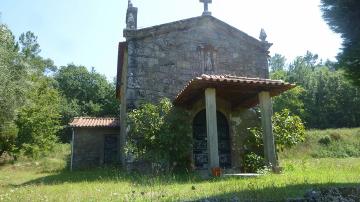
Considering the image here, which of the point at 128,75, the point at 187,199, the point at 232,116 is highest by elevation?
the point at 128,75

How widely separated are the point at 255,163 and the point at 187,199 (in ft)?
20.2

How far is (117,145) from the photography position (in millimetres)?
19703

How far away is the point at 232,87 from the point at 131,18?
511 cm

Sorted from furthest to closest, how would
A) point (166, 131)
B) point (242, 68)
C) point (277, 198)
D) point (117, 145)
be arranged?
point (117, 145) → point (242, 68) → point (166, 131) → point (277, 198)

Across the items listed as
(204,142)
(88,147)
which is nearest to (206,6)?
(204,142)

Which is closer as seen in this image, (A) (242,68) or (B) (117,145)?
(A) (242,68)

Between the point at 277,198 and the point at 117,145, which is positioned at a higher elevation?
the point at 117,145

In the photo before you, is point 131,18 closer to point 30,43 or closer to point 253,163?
point 253,163

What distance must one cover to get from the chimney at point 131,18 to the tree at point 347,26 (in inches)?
299

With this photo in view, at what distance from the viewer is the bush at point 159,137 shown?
11.0 metres

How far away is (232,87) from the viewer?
10.5m

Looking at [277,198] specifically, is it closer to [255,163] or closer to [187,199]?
[187,199]

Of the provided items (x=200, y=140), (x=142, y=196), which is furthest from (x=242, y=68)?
(x=142, y=196)

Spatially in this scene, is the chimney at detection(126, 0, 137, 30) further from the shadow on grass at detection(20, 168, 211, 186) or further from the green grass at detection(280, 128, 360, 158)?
the green grass at detection(280, 128, 360, 158)
